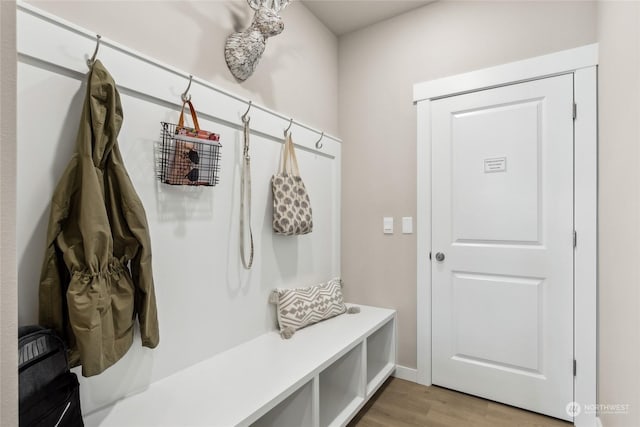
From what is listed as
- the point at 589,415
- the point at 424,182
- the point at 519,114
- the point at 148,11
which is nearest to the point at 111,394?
the point at 148,11

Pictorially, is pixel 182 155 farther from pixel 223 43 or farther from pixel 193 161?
pixel 223 43

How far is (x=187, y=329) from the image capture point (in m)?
1.46

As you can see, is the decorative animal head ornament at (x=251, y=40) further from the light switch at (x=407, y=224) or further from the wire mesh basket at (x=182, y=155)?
the light switch at (x=407, y=224)

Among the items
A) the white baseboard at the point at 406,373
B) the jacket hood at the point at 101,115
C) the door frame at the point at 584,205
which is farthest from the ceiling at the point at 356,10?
the white baseboard at the point at 406,373

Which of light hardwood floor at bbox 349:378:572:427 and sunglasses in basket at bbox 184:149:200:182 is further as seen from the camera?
light hardwood floor at bbox 349:378:572:427

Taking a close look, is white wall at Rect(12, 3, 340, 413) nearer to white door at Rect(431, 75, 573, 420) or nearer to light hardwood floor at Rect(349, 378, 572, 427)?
light hardwood floor at Rect(349, 378, 572, 427)

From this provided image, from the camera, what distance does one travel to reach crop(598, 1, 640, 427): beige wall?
1145 mm

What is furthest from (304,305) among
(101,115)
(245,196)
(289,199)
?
(101,115)

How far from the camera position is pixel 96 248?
1013 mm

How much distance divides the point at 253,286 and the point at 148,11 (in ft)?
4.51

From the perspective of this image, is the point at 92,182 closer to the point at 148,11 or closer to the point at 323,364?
the point at 148,11

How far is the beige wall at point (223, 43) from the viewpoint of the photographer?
123cm

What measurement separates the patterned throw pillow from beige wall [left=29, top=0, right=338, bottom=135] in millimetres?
1168
